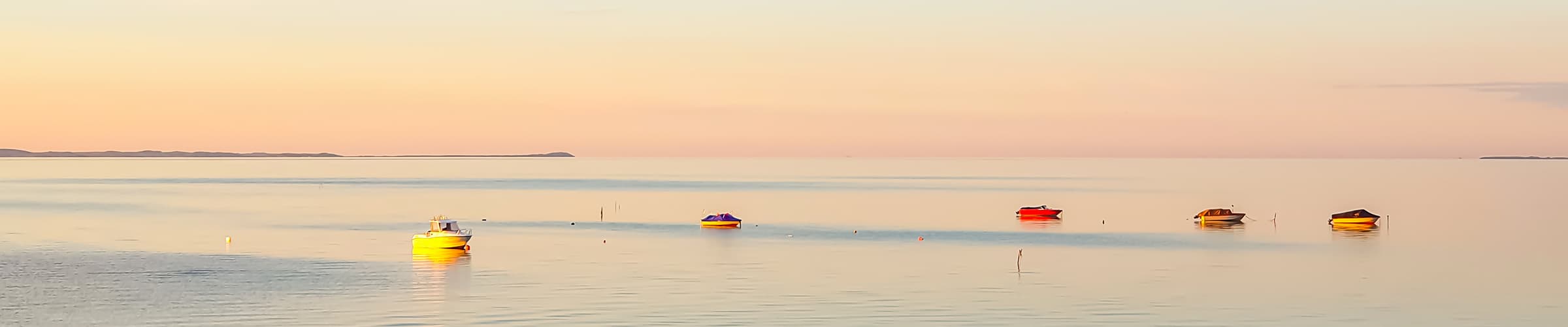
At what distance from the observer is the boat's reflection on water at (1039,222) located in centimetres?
11375

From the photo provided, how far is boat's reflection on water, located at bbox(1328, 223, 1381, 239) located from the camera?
99.5 metres

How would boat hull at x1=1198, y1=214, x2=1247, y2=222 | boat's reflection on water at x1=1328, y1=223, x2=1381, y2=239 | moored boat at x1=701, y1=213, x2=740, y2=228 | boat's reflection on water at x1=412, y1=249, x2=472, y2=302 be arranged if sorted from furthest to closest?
boat hull at x1=1198, y1=214, x2=1247, y2=222 → moored boat at x1=701, y1=213, x2=740, y2=228 → boat's reflection on water at x1=1328, y1=223, x2=1381, y2=239 → boat's reflection on water at x1=412, y1=249, x2=472, y2=302

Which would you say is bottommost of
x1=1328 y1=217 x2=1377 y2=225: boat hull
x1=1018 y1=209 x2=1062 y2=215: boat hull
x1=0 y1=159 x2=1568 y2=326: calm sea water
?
x1=0 y1=159 x2=1568 y2=326: calm sea water

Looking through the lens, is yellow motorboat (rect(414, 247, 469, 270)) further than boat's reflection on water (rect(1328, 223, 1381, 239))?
No

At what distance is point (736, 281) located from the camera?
65.4 metres

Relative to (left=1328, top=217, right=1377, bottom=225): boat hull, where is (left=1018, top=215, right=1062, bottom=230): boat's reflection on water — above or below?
below

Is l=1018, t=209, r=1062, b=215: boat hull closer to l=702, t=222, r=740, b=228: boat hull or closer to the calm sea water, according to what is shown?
the calm sea water

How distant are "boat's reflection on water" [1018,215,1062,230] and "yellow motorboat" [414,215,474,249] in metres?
43.9

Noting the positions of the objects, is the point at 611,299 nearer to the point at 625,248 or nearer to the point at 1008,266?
the point at 1008,266

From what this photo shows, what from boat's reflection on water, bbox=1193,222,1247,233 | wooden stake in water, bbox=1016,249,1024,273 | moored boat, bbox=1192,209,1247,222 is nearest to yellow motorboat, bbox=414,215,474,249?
wooden stake in water, bbox=1016,249,1024,273

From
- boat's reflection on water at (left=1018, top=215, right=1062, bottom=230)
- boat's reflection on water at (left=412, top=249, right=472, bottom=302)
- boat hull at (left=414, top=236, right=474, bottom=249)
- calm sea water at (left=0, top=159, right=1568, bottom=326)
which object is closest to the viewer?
calm sea water at (left=0, top=159, right=1568, bottom=326)

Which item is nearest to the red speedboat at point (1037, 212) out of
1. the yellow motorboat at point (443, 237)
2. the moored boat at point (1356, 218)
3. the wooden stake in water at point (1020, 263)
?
the moored boat at point (1356, 218)

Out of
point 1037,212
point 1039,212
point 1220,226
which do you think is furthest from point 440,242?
point 1039,212

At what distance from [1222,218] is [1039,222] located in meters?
13.7
